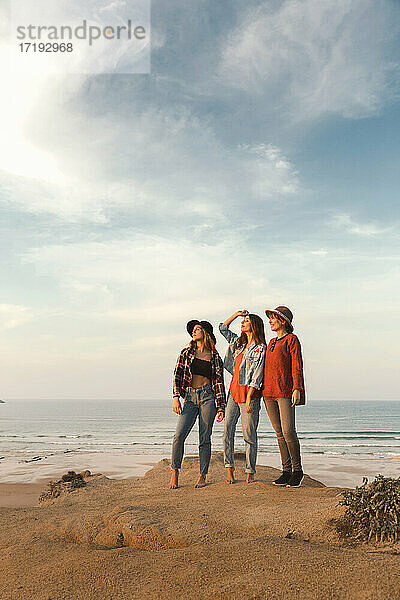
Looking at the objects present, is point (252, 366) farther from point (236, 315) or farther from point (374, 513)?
point (374, 513)

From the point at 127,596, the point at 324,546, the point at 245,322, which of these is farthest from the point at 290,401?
the point at 127,596

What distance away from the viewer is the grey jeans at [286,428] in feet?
18.8

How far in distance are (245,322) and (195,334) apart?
71 centimetres

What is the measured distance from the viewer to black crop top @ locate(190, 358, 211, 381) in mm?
6324

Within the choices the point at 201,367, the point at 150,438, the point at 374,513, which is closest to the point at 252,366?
the point at 201,367

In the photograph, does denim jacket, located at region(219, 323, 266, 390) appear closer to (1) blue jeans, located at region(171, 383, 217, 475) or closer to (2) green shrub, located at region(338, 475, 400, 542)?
(1) blue jeans, located at region(171, 383, 217, 475)

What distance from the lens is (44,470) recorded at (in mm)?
13117

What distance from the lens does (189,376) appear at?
20.7 ft

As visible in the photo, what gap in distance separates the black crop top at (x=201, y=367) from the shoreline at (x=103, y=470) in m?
4.00

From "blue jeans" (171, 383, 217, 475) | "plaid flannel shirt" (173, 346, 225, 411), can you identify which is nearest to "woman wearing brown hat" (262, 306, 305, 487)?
"plaid flannel shirt" (173, 346, 225, 411)

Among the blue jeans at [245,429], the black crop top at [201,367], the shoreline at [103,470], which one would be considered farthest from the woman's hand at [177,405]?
the shoreline at [103,470]

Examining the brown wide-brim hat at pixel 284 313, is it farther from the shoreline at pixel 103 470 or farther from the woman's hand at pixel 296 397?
the shoreline at pixel 103 470

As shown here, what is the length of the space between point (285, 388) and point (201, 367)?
116cm

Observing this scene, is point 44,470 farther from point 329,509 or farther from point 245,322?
point 329,509
